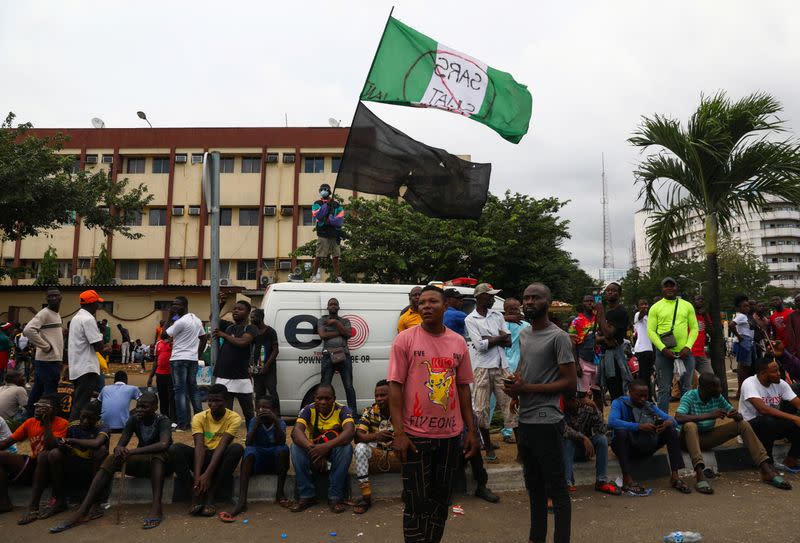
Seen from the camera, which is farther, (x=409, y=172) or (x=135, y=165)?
(x=135, y=165)

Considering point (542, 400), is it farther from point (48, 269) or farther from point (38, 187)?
point (48, 269)

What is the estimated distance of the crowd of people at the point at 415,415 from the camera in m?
3.49

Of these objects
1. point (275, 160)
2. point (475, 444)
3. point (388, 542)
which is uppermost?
point (275, 160)

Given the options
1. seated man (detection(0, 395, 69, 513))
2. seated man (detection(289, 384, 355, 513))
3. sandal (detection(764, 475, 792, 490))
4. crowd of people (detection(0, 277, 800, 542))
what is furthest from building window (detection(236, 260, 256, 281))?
sandal (detection(764, 475, 792, 490))

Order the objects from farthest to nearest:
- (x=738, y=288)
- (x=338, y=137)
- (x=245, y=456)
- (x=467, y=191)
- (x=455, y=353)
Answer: (x=738, y=288), (x=338, y=137), (x=467, y=191), (x=245, y=456), (x=455, y=353)

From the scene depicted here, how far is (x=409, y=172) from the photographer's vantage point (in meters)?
7.21

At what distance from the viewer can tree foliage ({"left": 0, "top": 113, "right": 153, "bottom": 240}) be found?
15.1m

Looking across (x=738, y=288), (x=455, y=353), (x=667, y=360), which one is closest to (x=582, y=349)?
(x=667, y=360)

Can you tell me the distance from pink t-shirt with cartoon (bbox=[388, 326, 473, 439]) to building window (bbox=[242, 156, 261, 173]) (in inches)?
1265

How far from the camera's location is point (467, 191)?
7.79 metres

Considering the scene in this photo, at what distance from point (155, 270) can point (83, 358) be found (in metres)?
29.7

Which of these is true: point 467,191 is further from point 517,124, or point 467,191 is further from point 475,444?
point 475,444

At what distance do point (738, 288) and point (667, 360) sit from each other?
42.9 metres

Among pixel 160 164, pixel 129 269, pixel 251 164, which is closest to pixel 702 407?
pixel 251 164
